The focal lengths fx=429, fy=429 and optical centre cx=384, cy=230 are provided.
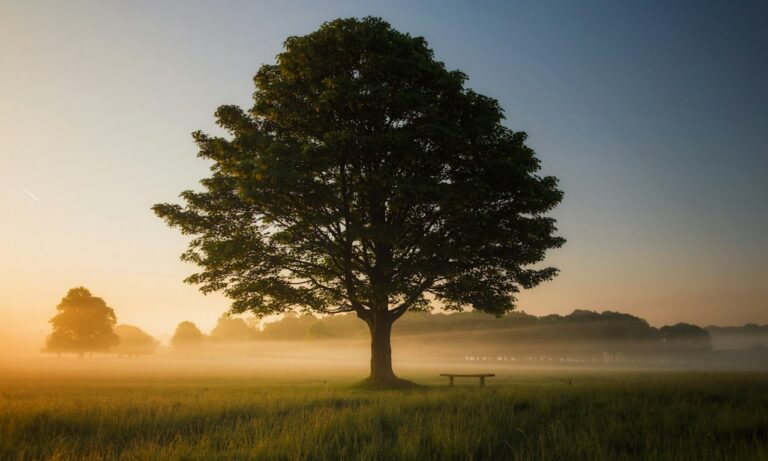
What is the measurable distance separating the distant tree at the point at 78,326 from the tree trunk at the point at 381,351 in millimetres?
82210

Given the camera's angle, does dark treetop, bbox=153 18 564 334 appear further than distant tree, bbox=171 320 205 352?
No

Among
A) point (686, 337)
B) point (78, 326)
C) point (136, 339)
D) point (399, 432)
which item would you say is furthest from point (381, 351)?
point (686, 337)

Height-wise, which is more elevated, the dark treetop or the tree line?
the dark treetop

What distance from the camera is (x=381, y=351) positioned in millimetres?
24250

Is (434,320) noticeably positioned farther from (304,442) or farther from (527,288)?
(304,442)

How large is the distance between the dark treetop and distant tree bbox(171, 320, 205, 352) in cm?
15780

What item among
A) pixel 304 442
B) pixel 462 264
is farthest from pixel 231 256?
pixel 304 442

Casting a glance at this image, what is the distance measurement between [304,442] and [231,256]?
50.2ft

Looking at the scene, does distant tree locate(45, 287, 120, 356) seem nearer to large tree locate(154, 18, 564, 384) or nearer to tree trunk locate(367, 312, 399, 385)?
large tree locate(154, 18, 564, 384)

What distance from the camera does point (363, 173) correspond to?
22703 millimetres

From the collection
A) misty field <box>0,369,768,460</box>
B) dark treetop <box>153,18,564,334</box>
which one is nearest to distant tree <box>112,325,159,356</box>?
dark treetop <box>153,18,564,334</box>

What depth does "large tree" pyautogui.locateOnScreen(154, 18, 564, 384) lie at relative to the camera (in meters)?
20.3

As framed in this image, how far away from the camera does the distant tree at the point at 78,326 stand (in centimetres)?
8225

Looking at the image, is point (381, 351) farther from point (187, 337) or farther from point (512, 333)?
point (187, 337)
